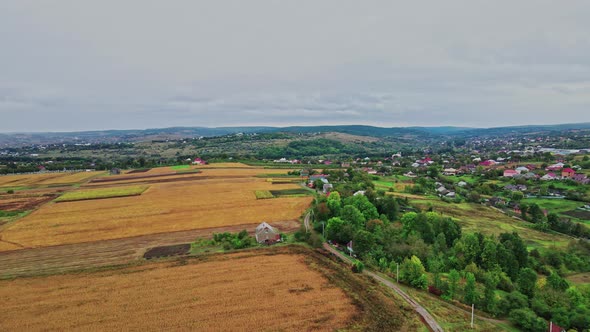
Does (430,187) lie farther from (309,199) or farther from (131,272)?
(131,272)

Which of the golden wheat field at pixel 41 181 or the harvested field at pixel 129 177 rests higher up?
the harvested field at pixel 129 177

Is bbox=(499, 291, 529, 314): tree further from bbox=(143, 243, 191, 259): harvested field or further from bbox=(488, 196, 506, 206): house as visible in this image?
bbox=(488, 196, 506, 206): house

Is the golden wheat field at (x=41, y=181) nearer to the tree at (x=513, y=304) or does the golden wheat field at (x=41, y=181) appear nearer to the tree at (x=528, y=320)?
the tree at (x=513, y=304)

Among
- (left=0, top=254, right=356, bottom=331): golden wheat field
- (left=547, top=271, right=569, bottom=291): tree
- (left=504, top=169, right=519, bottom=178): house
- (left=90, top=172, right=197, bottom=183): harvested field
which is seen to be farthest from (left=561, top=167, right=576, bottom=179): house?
(left=90, top=172, right=197, bottom=183): harvested field

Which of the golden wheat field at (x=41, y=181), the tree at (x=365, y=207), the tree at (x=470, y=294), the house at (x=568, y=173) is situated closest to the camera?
the tree at (x=470, y=294)

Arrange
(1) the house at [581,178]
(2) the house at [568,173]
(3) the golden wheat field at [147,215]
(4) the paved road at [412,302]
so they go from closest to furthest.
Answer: (4) the paved road at [412,302]
(3) the golden wheat field at [147,215]
(1) the house at [581,178]
(2) the house at [568,173]

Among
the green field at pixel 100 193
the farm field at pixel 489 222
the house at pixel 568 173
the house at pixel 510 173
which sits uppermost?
the house at pixel 568 173

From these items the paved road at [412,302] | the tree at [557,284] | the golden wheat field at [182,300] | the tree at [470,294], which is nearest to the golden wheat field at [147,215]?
the golden wheat field at [182,300]
